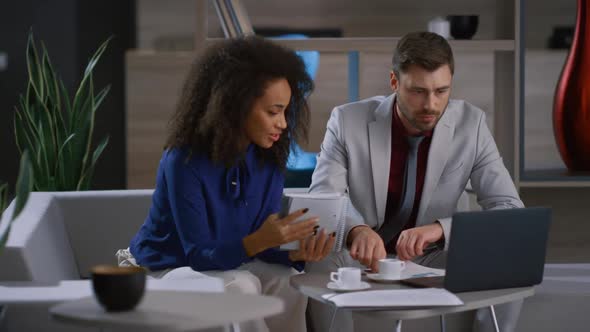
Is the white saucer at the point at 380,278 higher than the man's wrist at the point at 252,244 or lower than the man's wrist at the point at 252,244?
lower

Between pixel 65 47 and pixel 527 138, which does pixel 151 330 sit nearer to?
pixel 527 138

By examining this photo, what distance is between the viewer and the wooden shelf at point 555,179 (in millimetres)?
3654

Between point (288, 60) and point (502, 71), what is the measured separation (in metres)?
1.54

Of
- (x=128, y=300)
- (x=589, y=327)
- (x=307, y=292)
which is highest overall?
(x=128, y=300)

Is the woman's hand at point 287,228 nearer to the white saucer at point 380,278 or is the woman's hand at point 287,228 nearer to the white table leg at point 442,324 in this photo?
the white saucer at point 380,278

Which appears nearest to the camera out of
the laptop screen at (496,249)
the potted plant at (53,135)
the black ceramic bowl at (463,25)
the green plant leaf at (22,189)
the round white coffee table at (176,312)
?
the round white coffee table at (176,312)

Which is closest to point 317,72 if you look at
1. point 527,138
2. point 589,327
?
point 527,138

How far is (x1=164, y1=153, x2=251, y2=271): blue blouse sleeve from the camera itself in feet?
7.57

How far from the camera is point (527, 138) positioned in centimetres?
533

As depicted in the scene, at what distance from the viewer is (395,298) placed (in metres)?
1.94

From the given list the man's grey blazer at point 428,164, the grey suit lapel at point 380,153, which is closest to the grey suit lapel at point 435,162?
the man's grey blazer at point 428,164

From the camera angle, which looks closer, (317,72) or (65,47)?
(317,72)

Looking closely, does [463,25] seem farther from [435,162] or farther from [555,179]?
[435,162]


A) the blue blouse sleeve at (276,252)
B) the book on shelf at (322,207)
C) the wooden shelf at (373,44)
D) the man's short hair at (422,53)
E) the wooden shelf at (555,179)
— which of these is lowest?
the wooden shelf at (555,179)
